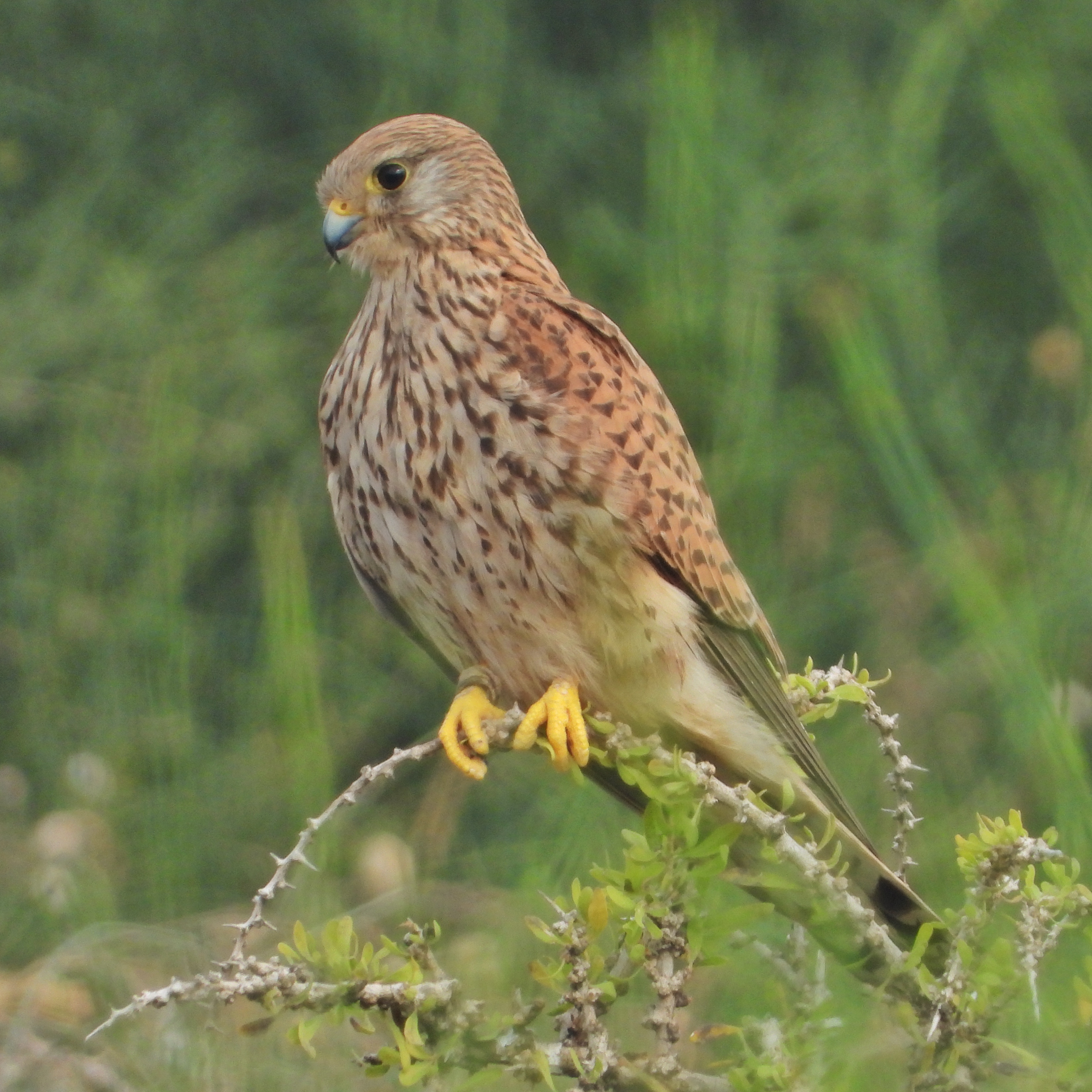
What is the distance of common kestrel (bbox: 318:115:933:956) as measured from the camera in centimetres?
224

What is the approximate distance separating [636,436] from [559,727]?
1.45ft

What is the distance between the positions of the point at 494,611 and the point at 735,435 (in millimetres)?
417

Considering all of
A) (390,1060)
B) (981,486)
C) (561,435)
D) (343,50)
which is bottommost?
(390,1060)

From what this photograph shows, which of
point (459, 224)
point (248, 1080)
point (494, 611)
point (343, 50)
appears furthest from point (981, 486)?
point (343, 50)

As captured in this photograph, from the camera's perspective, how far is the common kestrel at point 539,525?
2.24 metres

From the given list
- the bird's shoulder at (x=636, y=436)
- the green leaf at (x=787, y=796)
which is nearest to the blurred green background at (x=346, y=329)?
the bird's shoulder at (x=636, y=436)

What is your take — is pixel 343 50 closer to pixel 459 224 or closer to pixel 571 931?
pixel 459 224

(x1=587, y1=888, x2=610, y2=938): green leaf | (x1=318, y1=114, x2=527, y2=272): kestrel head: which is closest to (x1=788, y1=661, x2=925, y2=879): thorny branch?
(x1=587, y1=888, x2=610, y2=938): green leaf

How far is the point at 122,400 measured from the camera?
352cm

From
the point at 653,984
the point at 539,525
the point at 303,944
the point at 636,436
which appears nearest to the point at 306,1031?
the point at 303,944

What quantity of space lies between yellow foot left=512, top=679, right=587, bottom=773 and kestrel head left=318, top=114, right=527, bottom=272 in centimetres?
75

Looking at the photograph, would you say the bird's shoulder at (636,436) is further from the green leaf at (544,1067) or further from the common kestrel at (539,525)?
the green leaf at (544,1067)

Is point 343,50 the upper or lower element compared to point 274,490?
upper

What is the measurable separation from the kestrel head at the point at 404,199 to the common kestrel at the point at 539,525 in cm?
1
